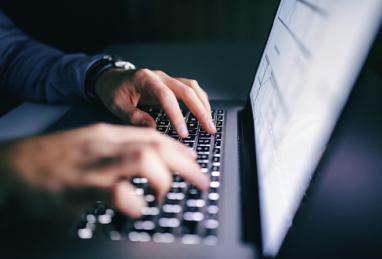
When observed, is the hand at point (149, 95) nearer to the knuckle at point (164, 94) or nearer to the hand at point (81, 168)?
the knuckle at point (164, 94)

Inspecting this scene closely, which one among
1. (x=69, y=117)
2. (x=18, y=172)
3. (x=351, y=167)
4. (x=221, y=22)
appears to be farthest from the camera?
(x=221, y=22)

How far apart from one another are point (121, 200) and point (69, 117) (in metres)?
0.49

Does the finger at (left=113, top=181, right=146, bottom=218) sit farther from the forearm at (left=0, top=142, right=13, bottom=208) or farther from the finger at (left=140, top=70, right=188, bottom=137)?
the finger at (left=140, top=70, right=188, bottom=137)

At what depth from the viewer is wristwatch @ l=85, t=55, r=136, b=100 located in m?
0.92

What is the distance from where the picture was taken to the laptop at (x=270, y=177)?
0.39 metres

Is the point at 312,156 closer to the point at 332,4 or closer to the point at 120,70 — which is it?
the point at 332,4

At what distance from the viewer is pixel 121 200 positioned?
0.40m

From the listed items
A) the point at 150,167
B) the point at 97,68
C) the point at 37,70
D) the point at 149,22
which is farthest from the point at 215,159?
the point at 149,22

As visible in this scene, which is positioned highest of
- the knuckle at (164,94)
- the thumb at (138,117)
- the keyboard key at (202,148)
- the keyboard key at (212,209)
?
the keyboard key at (212,209)

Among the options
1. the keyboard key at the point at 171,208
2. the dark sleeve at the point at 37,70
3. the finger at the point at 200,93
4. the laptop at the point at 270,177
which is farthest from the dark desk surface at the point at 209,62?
the keyboard key at the point at 171,208

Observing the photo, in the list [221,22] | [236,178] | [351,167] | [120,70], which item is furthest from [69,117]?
[221,22]

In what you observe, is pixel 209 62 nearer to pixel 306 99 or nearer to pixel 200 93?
pixel 200 93

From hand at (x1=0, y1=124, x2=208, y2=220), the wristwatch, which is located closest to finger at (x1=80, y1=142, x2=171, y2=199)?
hand at (x1=0, y1=124, x2=208, y2=220)

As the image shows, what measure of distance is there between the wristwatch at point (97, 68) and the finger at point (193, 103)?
0.56ft
